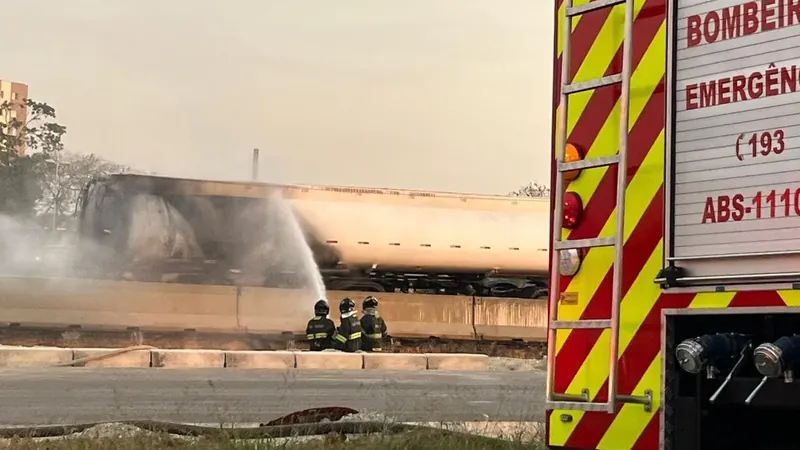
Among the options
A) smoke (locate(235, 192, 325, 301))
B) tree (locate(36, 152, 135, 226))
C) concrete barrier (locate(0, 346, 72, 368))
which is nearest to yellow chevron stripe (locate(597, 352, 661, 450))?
concrete barrier (locate(0, 346, 72, 368))

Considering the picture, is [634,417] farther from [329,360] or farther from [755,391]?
[329,360]

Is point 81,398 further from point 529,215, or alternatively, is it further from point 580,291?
point 529,215

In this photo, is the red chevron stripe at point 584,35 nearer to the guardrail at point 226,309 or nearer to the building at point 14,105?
the guardrail at point 226,309

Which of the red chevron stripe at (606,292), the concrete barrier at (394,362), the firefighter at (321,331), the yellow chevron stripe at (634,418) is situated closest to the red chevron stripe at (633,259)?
the red chevron stripe at (606,292)

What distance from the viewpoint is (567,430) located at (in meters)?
4.04

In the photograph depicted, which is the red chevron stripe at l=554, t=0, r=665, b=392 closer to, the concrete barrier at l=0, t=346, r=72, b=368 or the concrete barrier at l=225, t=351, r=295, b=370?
the concrete barrier at l=225, t=351, r=295, b=370

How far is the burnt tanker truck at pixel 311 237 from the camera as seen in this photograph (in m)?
23.1

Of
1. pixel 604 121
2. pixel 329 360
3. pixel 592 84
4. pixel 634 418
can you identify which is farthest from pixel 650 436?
pixel 329 360

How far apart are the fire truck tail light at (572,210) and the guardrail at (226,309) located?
59.5ft

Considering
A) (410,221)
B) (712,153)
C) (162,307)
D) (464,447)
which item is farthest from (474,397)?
(410,221)

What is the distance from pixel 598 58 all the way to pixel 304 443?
2863mm

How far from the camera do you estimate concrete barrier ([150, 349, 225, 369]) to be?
15.5m

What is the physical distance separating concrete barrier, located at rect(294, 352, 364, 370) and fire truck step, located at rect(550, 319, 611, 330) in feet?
38.3

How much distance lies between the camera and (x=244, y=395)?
10.3 metres
